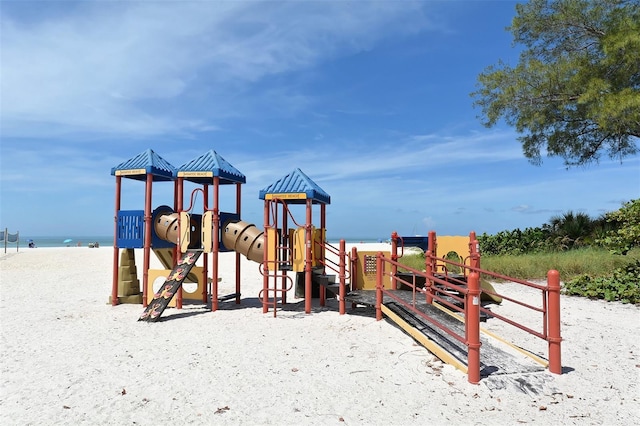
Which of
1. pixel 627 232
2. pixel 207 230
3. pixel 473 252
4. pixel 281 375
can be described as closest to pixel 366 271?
pixel 473 252

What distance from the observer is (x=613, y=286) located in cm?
1095

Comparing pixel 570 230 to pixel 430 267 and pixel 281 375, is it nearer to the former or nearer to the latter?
pixel 430 267

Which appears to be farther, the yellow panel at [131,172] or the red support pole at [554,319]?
the yellow panel at [131,172]

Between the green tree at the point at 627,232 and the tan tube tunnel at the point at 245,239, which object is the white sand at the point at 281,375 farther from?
the green tree at the point at 627,232

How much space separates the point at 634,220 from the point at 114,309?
1275 centimetres

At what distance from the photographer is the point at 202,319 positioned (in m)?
9.22

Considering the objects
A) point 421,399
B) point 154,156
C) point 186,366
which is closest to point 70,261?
point 154,156

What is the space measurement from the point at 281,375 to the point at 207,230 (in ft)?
17.8

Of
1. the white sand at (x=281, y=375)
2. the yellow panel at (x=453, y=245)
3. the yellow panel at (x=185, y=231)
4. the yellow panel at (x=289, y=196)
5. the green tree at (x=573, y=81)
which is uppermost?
the green tree at (x=573, y=81)

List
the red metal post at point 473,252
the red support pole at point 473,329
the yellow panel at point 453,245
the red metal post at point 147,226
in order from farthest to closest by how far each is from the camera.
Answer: the yellow panel at point 453,245 → the red metal post at point 147,226 → the red metal post at point 473,252 → the red support pole at point 473,329

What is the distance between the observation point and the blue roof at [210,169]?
10.3 meters

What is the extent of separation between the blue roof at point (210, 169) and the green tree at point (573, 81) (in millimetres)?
11539

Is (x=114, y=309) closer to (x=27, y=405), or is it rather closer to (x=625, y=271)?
(x=27, y=405)

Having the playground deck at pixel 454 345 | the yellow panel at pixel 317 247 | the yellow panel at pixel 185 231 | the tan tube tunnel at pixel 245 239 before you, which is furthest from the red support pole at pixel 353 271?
the yellow panel at pixel 185 231
